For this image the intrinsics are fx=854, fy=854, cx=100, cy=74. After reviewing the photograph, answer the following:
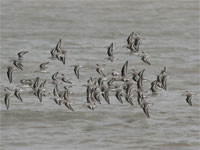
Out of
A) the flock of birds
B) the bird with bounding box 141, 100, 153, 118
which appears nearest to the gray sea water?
the bird with bounding box 141, 100, 153, 118

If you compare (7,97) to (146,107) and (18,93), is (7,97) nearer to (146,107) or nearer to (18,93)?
(18,93)

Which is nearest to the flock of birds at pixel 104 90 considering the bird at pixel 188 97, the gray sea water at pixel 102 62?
the bird at pixel 188 97

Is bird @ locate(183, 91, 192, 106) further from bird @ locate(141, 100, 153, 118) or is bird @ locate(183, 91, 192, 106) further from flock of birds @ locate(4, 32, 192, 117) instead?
bird @ locate(141, 100, 153, 118)

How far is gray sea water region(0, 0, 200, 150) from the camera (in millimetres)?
17297

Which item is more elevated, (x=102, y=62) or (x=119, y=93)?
(x=102, y=62)

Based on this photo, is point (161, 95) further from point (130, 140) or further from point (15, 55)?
point (15, 55)

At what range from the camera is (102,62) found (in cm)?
2494

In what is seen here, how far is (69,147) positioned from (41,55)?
31.1 ft

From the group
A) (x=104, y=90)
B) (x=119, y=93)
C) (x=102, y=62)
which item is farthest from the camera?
(x=102, y=62)

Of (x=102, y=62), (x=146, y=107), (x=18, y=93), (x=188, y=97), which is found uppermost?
(x=102, y=62)

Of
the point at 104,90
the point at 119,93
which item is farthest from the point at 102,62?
the point at 104,90

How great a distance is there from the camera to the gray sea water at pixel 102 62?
17297 mm

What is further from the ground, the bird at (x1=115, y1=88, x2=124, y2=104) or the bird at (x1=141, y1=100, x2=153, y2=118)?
the bird at (x1=115, y1=88, x2=124, y2=104)

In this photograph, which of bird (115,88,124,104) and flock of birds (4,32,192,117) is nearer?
flock of birds (4,32,192,117)
